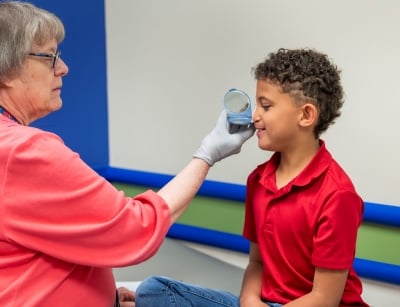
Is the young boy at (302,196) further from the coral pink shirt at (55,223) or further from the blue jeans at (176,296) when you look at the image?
the coral pink shirt at (55,223)

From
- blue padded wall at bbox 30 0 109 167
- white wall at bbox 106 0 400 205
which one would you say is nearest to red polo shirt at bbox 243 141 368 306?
white wall at bbox 106 0 400 205

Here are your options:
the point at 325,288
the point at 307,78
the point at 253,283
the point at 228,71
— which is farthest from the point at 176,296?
the point at 228,71

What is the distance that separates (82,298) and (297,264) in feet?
1.53

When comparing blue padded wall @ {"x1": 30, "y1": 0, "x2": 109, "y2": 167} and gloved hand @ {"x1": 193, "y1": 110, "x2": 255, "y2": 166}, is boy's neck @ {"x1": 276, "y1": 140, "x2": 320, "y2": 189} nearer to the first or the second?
gloved hand @ {"x1": 193, "y1": 110, "x2": 255, "y2": 166}

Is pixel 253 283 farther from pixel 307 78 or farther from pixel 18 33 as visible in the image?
pixel 18 33

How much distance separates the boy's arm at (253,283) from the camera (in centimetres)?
130

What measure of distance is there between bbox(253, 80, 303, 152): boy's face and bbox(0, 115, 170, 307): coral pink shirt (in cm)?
29

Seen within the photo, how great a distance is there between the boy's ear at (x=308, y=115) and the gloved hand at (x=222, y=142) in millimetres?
154

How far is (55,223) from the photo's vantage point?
3.48 feet

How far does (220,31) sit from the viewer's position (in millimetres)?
1791

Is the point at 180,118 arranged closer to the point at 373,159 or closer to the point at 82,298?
the point at 373,159

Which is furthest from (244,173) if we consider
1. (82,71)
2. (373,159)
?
(82,71)

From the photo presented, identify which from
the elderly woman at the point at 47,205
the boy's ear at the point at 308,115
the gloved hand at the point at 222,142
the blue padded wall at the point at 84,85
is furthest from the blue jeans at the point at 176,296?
the blue padded wall at the point at 84,85

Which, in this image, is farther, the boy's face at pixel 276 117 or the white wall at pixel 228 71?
the white wall at pixel 228 71
